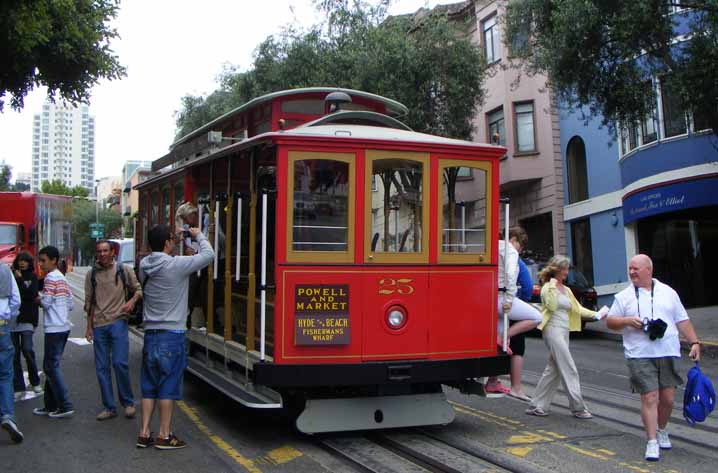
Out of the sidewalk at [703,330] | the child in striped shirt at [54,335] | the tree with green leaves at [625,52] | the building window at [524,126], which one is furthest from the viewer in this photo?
the building window at [524,126]

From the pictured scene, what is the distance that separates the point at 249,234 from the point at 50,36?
675 centimetres

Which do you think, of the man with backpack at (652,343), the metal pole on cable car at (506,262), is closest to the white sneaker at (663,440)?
the man with backpack at (652,343)

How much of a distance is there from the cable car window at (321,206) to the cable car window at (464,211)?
0.92 meters

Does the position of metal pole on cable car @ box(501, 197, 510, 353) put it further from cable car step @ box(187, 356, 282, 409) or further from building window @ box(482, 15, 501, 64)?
building window @ box(482, 15, 501, 64)

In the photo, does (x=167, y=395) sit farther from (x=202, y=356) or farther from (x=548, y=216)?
(x=548, y=216)

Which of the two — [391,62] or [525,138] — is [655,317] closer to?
[391,62]

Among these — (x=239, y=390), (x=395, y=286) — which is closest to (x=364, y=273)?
(x=395, y=286)

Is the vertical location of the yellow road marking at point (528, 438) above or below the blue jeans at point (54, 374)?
below

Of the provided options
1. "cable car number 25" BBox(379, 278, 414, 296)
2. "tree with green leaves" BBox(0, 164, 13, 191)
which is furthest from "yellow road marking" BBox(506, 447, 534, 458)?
"tree with green leaves" BBox(0, 164, 13, 191)

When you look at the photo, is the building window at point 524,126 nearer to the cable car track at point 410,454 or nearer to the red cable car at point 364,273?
the red cable car at point 364,273

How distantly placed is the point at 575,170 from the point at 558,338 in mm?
16175

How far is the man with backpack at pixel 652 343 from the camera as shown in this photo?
19.9 ft

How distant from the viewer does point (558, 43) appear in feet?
48.2

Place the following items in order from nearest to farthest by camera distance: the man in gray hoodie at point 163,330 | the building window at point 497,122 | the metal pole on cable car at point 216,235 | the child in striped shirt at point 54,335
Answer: the man in gray hoodie at point 163,330 < the child in striped shirt at point 54,335 < the metal pole on cable car at point 216,235 < the building window at point 497,122
